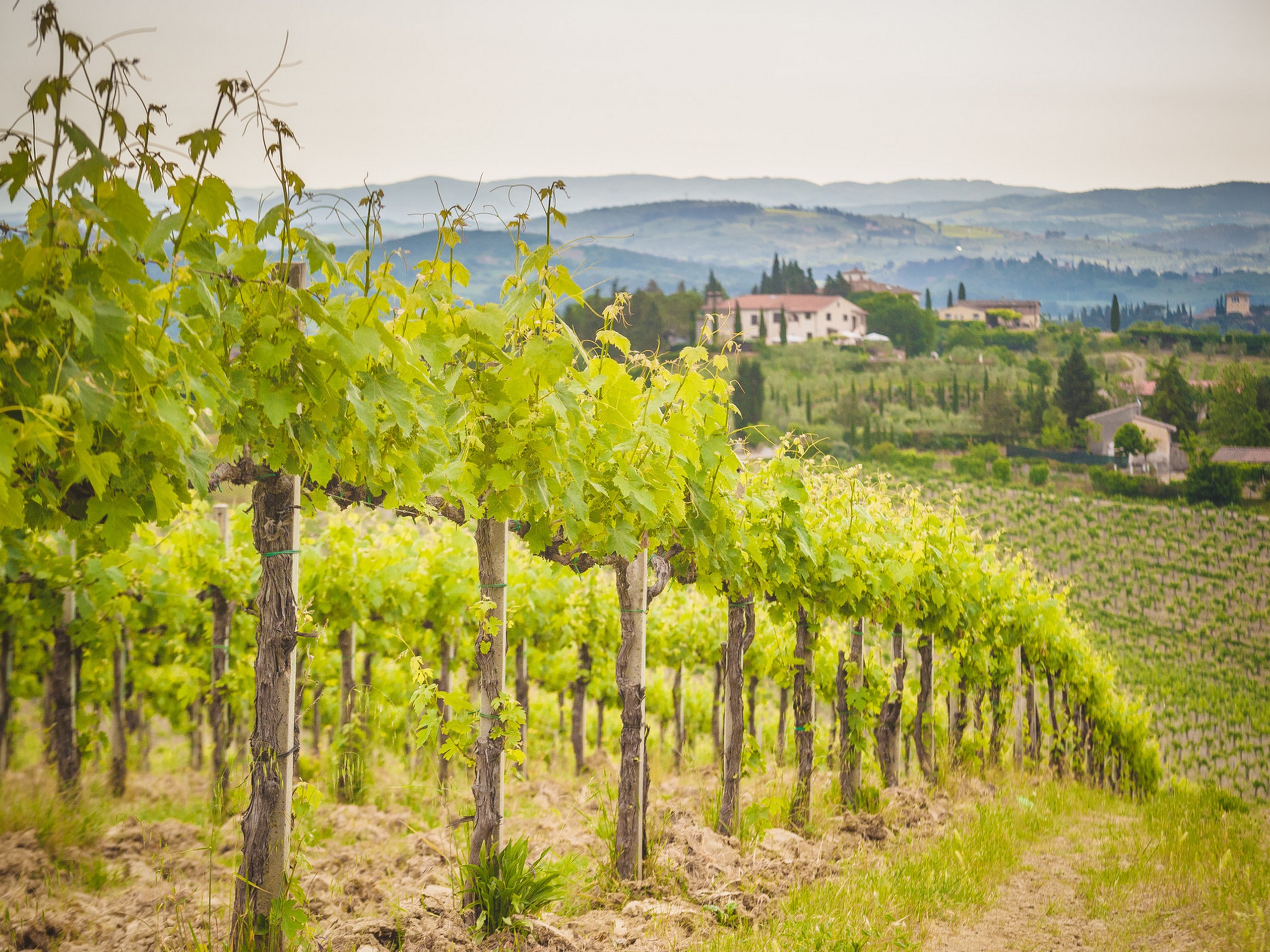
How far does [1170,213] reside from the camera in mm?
118938

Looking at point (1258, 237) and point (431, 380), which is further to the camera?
point (1258, 237)

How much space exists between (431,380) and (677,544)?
1978 mm

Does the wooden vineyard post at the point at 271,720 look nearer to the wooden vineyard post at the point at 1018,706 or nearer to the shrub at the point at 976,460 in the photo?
the wooden vineyard post at the point at 1018,706

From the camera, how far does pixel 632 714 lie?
14.6 feet

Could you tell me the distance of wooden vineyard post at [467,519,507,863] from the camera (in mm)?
3717

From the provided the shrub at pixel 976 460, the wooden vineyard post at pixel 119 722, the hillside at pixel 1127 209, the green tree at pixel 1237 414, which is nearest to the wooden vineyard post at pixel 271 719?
the wooden vineyard post at pixel 119 722

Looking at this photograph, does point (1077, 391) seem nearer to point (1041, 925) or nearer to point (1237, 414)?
point (1237, 414)

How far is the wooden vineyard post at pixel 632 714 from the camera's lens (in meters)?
4.41

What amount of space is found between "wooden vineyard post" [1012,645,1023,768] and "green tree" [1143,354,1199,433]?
193 ft

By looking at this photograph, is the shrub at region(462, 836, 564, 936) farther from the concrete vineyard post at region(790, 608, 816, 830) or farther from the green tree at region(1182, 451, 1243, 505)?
the green tree at region(1182, 451, 1243, 505)

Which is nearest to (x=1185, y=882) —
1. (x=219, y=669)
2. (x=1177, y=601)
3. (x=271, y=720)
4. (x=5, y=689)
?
(x=271, y=720)

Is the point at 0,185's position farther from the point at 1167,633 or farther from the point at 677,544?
the point at 1167,633

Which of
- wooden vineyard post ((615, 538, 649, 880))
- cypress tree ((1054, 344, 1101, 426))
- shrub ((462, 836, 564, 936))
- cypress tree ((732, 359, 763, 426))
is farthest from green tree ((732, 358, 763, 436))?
shrub ((462, 836, 564, 936))

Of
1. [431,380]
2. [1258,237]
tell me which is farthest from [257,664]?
[1258,237]
